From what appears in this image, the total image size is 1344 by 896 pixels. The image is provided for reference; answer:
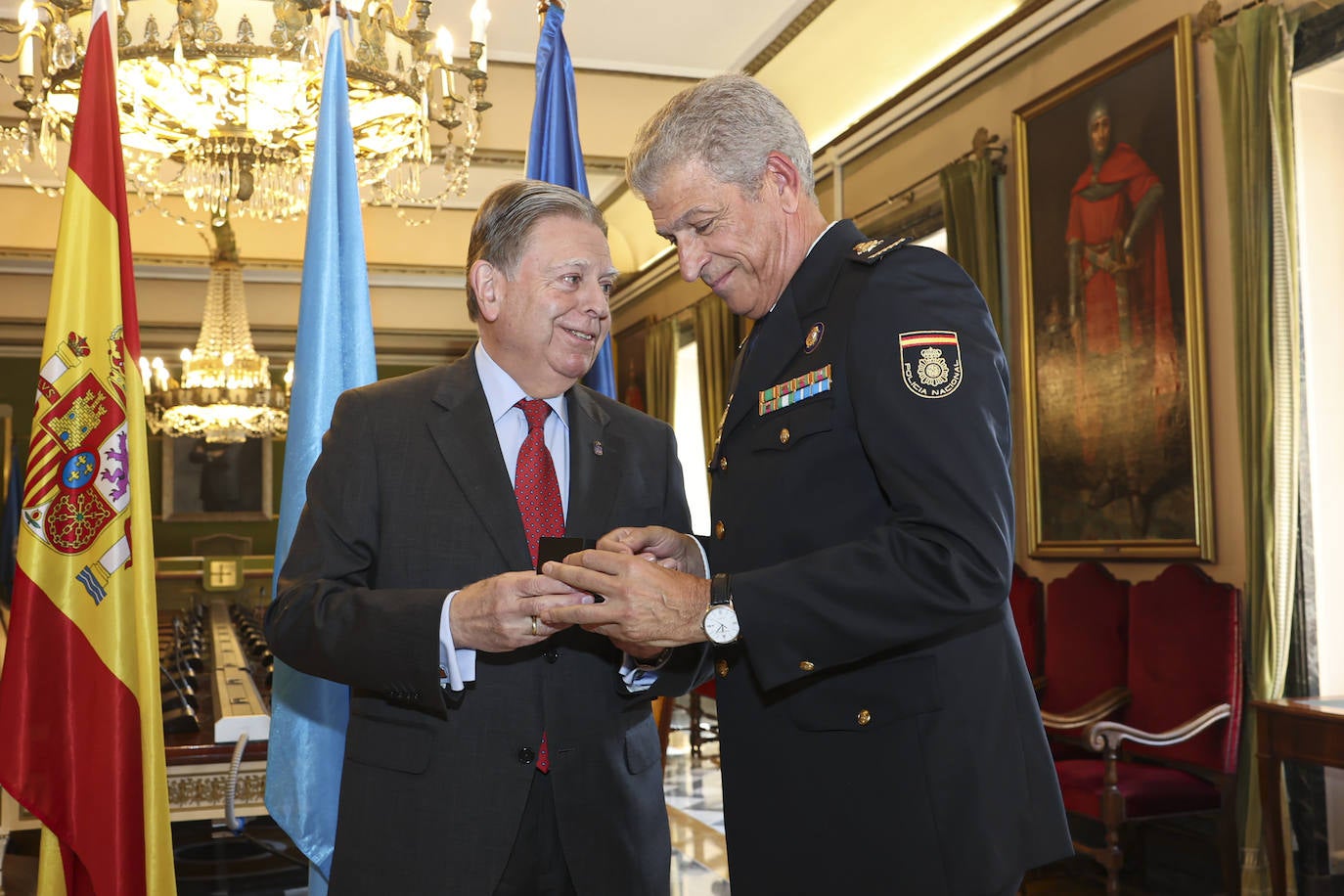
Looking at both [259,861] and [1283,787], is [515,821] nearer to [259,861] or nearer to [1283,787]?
[259,861]

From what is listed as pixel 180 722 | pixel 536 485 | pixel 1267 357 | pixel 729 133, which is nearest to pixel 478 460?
pixel 536 485

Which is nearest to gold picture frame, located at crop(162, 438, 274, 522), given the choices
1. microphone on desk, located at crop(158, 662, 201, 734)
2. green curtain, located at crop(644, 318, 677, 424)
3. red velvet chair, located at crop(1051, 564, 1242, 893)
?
green curtain, located at crop(644, 318, 677, 424)

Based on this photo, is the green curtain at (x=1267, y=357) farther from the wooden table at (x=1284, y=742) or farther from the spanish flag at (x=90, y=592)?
the spanish flag at (x=90, y=592)

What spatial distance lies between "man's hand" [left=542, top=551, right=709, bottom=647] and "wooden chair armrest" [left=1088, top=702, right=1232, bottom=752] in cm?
332

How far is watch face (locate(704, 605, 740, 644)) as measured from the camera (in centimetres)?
161

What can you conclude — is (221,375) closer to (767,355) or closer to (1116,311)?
(1116,311)

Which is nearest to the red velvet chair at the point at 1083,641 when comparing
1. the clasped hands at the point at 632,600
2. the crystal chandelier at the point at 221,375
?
the clasped hands at the point at 632,600

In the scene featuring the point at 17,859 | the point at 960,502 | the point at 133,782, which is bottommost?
the point at 17,859

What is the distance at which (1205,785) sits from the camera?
467cm

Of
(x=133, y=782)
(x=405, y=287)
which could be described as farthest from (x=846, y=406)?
(x=405, y=287)

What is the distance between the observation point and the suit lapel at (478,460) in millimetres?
2035

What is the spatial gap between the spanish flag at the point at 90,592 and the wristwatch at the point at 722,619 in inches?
71.8

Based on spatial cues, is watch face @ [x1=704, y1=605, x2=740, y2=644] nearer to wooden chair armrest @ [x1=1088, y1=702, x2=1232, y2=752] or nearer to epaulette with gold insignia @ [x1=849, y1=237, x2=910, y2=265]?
epaulette with gold insignia @ [x1=849, y1=237, x2=910, y2=265]

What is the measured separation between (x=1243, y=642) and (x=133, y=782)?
13.7ft
